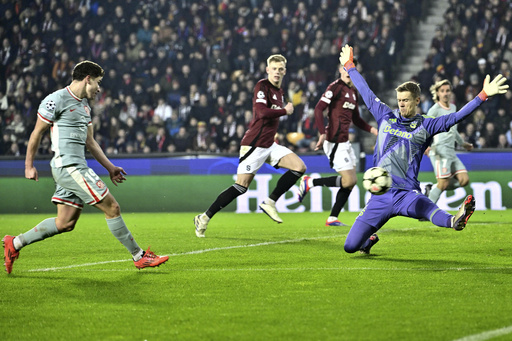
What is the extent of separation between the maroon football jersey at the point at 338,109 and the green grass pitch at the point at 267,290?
194 cm

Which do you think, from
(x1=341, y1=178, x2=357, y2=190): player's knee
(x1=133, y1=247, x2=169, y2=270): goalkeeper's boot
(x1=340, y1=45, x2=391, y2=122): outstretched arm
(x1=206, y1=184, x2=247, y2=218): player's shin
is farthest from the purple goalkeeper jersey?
(x1=341, y1=178, x2=357, y2=190): player's knee

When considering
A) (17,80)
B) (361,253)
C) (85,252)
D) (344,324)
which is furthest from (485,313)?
(17,80)

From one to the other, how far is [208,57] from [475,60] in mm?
6563

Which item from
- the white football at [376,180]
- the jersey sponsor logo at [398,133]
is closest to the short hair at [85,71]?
the white football at [376,180]

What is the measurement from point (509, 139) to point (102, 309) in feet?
40.9

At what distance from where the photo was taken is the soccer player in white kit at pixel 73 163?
19.9 ft

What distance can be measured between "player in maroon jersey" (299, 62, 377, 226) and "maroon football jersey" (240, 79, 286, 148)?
1124 mm

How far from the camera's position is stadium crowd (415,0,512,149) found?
1559 cm

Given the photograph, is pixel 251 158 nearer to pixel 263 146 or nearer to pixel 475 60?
pixel 263 146

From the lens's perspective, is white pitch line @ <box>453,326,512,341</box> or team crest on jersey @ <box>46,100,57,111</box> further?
team crest on jersey @ <box>46,100,57,111</box>

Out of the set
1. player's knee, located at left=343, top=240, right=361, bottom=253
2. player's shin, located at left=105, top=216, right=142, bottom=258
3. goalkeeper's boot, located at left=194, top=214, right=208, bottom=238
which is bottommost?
goalkeeper's boot, located at left=194, top=214, right=208, bottom=238

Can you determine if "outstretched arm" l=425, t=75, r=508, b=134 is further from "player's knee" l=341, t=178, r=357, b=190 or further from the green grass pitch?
"player's knee" l=341, t=178, r=357, b=190

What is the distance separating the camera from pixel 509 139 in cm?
1538

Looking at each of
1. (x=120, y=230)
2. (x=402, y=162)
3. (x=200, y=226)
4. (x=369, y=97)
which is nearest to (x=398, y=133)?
(x=402, y=162)
